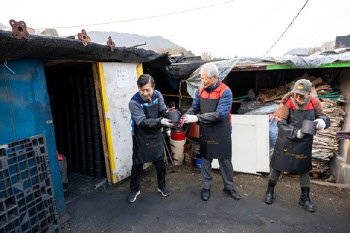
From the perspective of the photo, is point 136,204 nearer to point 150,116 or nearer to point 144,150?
point 144,150

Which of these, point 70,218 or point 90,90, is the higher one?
point 90,90

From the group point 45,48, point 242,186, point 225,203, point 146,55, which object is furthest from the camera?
point 146,55

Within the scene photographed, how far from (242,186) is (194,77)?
262cm

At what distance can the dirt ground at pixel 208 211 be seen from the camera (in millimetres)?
3055

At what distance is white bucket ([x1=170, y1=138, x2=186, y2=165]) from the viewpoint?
17.0 ft

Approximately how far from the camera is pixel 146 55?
4.45 meters

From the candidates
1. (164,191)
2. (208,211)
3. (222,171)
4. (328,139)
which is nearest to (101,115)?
(164,191)

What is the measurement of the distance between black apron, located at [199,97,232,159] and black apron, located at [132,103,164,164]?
30.6 inches

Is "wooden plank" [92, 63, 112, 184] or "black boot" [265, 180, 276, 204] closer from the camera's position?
"black boot" [265, 180, 276, 204]

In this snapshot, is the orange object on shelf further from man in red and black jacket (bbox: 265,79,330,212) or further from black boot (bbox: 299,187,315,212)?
black boot (bbox: 299,187,315,212)

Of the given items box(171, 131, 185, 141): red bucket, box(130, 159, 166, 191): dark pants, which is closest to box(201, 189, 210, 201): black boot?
box(130, 159, 166, 191): dark pants

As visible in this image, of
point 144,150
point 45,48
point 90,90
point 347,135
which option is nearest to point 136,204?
point 144,150

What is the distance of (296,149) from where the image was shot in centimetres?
310

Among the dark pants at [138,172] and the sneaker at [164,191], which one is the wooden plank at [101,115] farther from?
the sneaker at [164,191]
